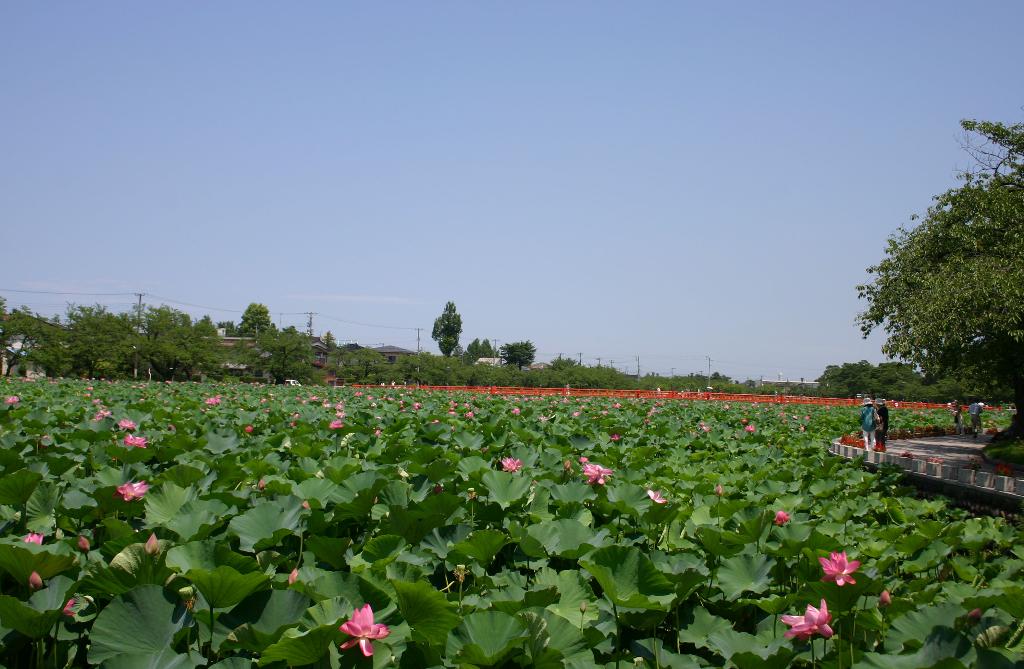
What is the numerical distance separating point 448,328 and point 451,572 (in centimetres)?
8983

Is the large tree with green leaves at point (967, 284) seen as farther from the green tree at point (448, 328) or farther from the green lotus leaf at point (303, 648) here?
the green tree at point (448, 328)

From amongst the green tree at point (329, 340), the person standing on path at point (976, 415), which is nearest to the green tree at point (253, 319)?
the green tree at point (329, 340)

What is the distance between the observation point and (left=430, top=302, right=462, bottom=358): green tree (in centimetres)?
9244

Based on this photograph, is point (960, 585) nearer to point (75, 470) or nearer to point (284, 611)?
point (284, 611)

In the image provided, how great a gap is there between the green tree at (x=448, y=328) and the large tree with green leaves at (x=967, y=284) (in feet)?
247

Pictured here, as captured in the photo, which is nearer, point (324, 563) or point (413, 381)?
point (324, 563)

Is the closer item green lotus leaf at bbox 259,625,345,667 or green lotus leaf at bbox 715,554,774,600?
green lotus leaf at bbox 259,625,345,667

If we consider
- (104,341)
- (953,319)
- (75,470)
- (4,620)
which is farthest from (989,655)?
(104,341)

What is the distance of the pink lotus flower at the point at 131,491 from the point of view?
3330 mm

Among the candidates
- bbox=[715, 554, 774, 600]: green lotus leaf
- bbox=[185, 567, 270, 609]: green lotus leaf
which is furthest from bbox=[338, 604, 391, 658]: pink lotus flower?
bbox=[715, 554, 774, 600]: green lotus leaf

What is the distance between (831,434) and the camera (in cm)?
1791

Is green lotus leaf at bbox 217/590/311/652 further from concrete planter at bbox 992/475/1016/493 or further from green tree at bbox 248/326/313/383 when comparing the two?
green tree at bbox 248/326/313/383

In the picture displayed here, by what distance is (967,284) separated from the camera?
1342 centimetres

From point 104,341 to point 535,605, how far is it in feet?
174
